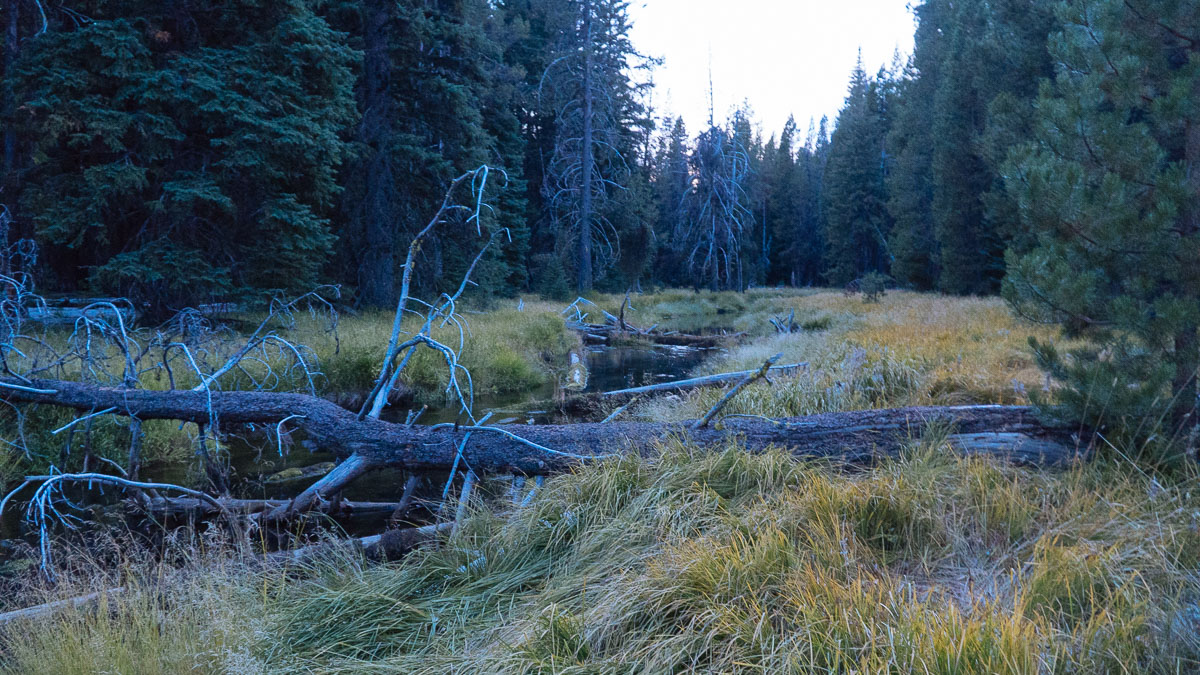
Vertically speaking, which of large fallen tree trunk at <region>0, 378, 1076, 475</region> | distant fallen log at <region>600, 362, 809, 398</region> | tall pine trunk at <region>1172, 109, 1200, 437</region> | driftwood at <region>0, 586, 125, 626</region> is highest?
tall pine trunk at <region>1172, 109, 1200, 437</region>

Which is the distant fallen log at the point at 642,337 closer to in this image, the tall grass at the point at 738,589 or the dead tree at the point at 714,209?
the tall grass at the point at 738,589

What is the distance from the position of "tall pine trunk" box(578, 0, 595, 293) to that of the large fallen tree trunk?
26.3m

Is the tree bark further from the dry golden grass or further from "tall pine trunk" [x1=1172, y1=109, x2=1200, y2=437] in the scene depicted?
"tall pine trunk" [x1=1172, y1=109, x2=1200, y2=437]

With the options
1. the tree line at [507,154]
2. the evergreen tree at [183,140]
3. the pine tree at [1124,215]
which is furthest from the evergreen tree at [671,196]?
the pine tree at [1124,215]

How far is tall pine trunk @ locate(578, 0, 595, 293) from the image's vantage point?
31250mm

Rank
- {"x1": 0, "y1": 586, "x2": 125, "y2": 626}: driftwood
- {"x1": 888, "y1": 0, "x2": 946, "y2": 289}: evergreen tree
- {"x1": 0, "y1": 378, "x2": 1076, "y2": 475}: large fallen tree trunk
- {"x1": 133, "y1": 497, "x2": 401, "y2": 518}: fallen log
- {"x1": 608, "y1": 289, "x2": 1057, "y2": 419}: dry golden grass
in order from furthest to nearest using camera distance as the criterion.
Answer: {"x1": 888, "y1": 0, "x2": 946, "y2": 289}: evergreen tree < {"x1": 608, "y1": 289, "x2": 1057, "y2": 419}: dry golden grass < {"x1": 133, "y1": 497, "x2": 401, "y2": 518}: fallen log < {"x1": 0, "y1": 378, "x2": 1076, "y2": 475}: large fallen tree trunk < {"x1": 0, "y1": 586, "x2": 125, "y2": 626}: driftwood

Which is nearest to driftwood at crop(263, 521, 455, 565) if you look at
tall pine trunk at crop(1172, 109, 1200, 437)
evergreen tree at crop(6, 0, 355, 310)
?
tall pine trunk at crop(1172, 109, 1200, 437)

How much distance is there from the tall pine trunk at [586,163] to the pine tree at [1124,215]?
27.1 meters

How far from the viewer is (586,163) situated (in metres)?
31.3

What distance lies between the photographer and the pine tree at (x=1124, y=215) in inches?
169

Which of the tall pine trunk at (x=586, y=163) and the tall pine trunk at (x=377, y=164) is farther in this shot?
the tall pine trunk at (x=586, y=163)

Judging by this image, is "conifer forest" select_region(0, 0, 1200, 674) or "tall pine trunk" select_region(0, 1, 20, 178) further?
"tall pine trunk" select_region(0, 1, 20, 178)

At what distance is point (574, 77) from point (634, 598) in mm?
31563

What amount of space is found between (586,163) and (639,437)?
27.4m
